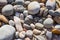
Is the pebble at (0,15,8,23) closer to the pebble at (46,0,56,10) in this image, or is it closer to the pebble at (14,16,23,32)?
the pebble at (14,16,23,32)

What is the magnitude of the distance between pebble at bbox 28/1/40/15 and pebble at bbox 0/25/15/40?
178mm

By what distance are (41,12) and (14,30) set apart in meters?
0.23

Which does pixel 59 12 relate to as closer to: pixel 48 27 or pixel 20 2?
pixel 48 27

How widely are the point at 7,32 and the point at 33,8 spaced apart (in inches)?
9.8

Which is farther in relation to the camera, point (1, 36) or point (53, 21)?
point (53, 21)

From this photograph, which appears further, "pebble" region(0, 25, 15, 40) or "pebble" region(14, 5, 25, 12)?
"pebble" region(14, 5, 25, 12)

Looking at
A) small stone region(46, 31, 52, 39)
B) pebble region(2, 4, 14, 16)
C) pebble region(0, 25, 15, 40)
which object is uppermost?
pebble region(2, 4, 14, 16)

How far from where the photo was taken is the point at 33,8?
1.24 meters

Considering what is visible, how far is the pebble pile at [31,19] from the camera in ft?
3.93

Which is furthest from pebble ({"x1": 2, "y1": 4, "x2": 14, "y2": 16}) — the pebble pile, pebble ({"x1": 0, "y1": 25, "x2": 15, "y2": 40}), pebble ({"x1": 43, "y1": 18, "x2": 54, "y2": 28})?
pebble ({"x1": 43, "y1": 18, "x2": 54, "y2": 28})

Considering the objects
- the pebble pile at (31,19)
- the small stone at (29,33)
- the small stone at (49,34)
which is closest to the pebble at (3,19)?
the pebble pile at (31,19)

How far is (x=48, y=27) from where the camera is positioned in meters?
1.23

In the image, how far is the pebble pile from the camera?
3.93ft

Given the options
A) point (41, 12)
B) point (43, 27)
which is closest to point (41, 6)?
point (41, 12)
